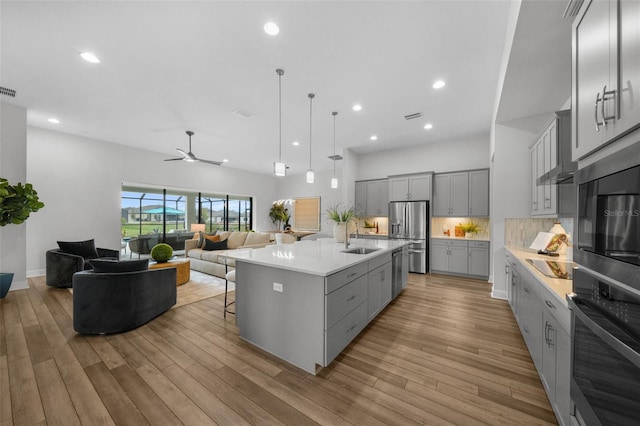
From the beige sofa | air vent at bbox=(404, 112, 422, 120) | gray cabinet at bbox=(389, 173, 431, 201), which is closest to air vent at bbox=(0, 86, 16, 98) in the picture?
the beige sofa

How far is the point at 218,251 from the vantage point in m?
5.98

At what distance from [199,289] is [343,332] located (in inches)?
130

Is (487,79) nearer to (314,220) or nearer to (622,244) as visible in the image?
(622,244)

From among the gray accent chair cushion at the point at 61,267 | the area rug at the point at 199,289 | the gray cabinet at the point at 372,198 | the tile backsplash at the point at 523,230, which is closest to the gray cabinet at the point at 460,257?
the tile backsplash at the point at 523,230

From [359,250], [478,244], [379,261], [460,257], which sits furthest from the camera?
[460,257]

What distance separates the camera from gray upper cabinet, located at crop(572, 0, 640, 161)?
2.68 ft

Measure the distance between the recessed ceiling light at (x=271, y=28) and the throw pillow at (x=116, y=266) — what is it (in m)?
3.01

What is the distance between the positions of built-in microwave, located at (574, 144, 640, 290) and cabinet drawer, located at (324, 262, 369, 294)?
4.87ft

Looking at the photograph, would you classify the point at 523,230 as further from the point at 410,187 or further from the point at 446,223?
the point at 410,187

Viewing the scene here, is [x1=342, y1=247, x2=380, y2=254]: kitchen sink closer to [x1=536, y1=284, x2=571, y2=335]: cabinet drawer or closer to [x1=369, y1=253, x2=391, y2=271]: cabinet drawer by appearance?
[x1=369, y1=253, x2=391, y2=271]: cabinet drawer

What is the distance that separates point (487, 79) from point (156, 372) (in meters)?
5.00

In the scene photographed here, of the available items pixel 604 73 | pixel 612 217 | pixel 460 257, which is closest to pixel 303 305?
pixel 612 217

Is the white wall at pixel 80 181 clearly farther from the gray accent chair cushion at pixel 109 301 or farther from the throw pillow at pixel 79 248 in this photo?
the gray accent chair cushion at pixel 109 301

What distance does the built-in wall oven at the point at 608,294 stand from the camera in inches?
31.3
